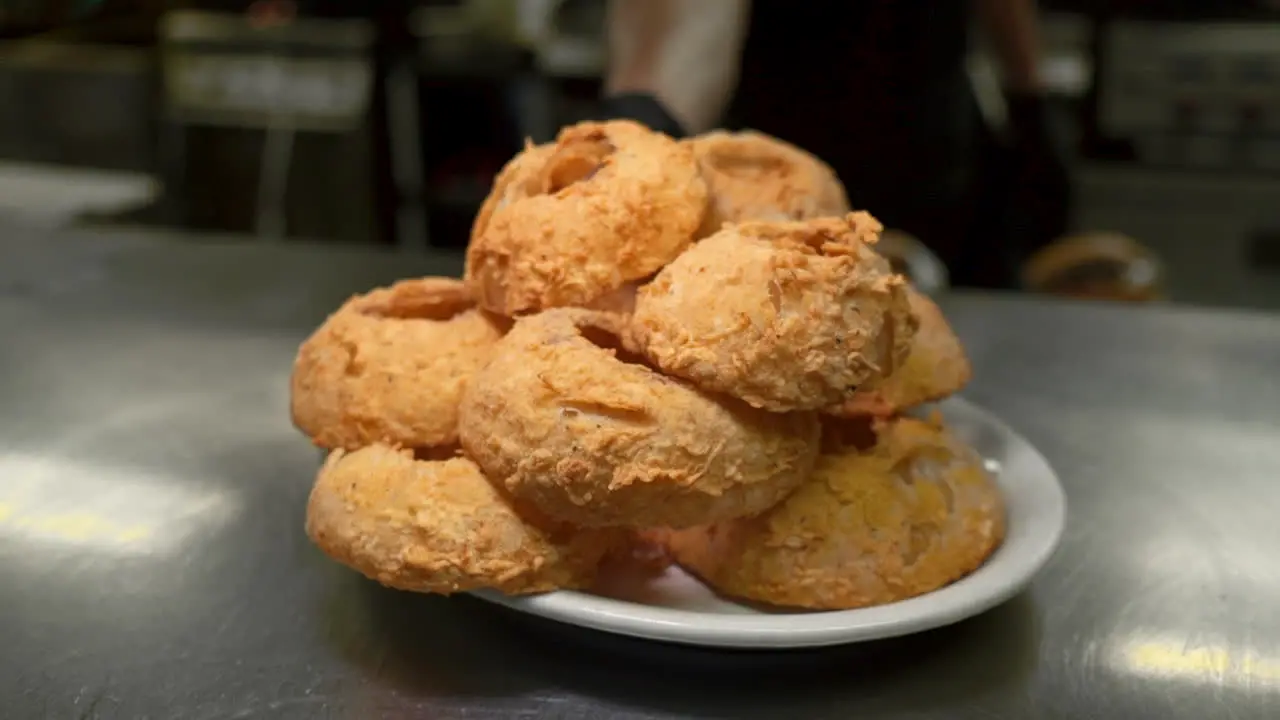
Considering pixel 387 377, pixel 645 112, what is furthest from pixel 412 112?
pixel 387 377

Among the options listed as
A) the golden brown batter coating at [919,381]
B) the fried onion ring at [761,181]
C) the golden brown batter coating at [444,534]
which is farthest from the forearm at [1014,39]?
the golden brown batter coating at [444,534]

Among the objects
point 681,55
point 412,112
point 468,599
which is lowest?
point 412,112

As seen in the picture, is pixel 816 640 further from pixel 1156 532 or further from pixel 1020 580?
pixel 1156 532

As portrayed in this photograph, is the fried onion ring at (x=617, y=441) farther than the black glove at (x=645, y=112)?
No

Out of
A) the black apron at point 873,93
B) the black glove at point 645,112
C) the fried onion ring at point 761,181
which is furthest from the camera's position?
the black apron at point 873,93

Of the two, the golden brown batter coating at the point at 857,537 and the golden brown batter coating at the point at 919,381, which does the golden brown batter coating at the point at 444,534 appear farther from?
the golden brown batter coating at the point at 919,381

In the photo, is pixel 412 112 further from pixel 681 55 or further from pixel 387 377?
pixel 387 377

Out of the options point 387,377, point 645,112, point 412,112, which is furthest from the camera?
point 412,112

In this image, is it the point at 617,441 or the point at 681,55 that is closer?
the point at 617,441
